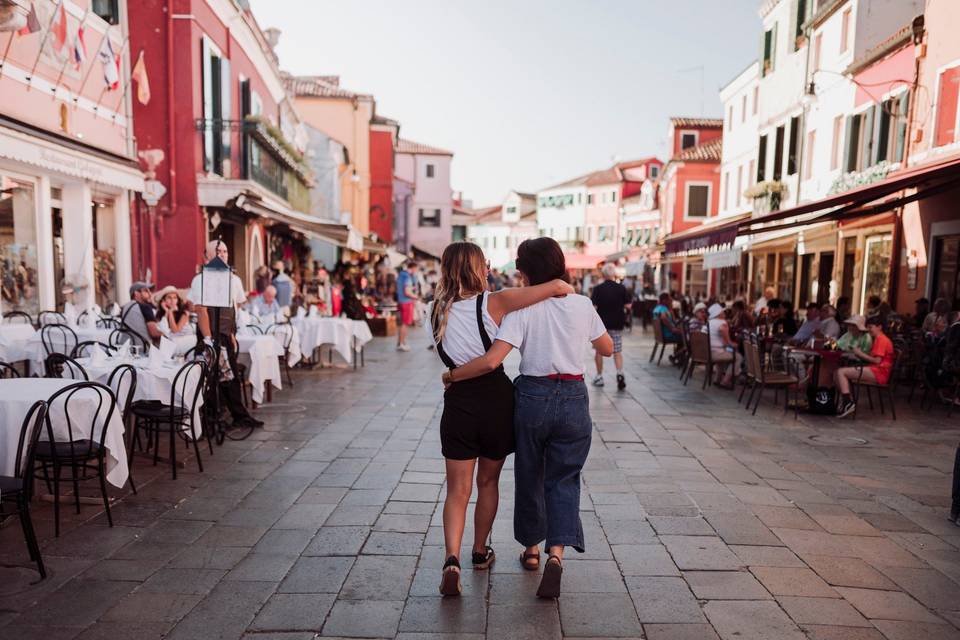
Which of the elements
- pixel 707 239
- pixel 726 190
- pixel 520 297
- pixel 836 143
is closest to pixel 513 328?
pixel 520 297

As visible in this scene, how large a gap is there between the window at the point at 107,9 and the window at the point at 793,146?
14692 millimetres

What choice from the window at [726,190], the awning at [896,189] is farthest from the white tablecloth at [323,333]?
the window at [726,190]

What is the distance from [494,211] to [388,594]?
63.9 m

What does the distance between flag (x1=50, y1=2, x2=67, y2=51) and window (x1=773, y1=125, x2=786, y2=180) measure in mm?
15830

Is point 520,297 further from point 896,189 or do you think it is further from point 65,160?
point 65,160

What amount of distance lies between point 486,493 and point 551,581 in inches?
19.5

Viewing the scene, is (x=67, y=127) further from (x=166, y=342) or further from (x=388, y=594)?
(x=388, y=594)

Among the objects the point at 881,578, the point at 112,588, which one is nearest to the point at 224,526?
the point at 112,588

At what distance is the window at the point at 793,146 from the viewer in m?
16.4

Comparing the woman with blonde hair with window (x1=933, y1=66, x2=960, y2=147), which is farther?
window (x1=933, y1=66, x2=960, y2=147)

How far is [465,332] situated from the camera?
296 cm

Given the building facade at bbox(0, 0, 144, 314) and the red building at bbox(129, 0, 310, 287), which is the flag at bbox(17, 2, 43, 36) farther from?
the red building at bbox(129, 0, 310, 287)

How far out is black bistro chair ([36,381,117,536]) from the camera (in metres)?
3.85

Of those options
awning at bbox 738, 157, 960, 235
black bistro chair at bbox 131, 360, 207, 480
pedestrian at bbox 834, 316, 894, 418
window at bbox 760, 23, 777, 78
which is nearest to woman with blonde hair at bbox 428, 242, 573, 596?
black bistro chair at bbox 131, 360, 207, 480
